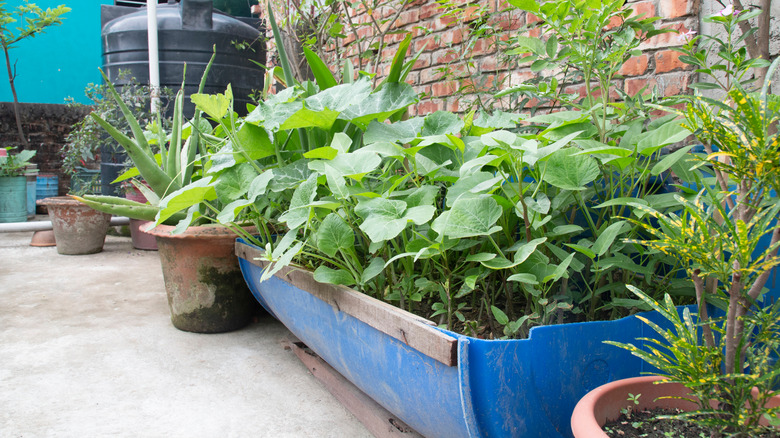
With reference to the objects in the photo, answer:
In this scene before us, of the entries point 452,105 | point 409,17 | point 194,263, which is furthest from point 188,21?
point 194,263

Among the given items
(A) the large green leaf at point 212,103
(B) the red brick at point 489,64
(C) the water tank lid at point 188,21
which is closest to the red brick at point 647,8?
(B) the red brick at point 489,64

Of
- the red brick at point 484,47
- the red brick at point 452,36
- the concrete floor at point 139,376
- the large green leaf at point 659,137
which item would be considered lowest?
the concrete floor at point 139,376

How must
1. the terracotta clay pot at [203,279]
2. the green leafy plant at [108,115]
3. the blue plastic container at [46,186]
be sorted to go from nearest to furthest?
the terracotta clay pot at [203,279] < the green leafy plant at [108,115] < the blue plastic container at [46,186]

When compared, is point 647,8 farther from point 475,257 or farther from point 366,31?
point 366,31

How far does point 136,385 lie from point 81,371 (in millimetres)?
234

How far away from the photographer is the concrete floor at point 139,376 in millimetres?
1268

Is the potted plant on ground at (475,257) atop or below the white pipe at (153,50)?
below

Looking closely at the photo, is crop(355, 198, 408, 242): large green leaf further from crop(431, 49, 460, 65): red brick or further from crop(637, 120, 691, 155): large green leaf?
crop(431, 49, 460, 65): red brick

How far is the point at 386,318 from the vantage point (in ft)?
3.01

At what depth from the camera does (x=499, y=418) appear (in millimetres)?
756

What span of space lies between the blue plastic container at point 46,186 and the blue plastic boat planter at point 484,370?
4.89 meters

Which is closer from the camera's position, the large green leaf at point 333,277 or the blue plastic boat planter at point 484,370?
the blue plastic boat planter at point 484,370

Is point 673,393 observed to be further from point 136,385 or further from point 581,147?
point 136,385

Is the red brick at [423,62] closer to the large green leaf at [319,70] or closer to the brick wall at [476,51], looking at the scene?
the brick wall at [476,51]
